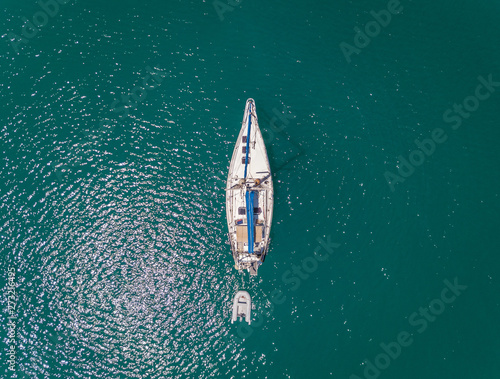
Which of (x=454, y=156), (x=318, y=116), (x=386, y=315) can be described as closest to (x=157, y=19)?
(x=318, y=116)

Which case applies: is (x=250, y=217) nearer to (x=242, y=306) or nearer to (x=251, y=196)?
(x=251, y=196)

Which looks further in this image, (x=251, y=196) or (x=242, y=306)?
(x=242, y=306)

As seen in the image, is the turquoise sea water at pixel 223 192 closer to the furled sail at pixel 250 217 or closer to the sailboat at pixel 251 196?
the sailboat at pixel 251 196

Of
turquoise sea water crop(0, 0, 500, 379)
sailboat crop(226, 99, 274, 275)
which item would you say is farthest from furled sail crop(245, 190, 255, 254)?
turquoise sea water crop(0, 0, 500, 379)

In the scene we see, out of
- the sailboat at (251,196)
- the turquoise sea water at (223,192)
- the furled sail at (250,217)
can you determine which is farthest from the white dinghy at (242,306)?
the furled sail at (250,217)

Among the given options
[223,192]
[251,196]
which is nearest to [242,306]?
[251,196]

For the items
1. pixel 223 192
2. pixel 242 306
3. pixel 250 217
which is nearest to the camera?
pixel 250 217

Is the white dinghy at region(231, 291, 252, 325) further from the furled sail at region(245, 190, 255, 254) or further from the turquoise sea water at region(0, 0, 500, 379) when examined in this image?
the furled sail at region(245, 190, 255, 254)
